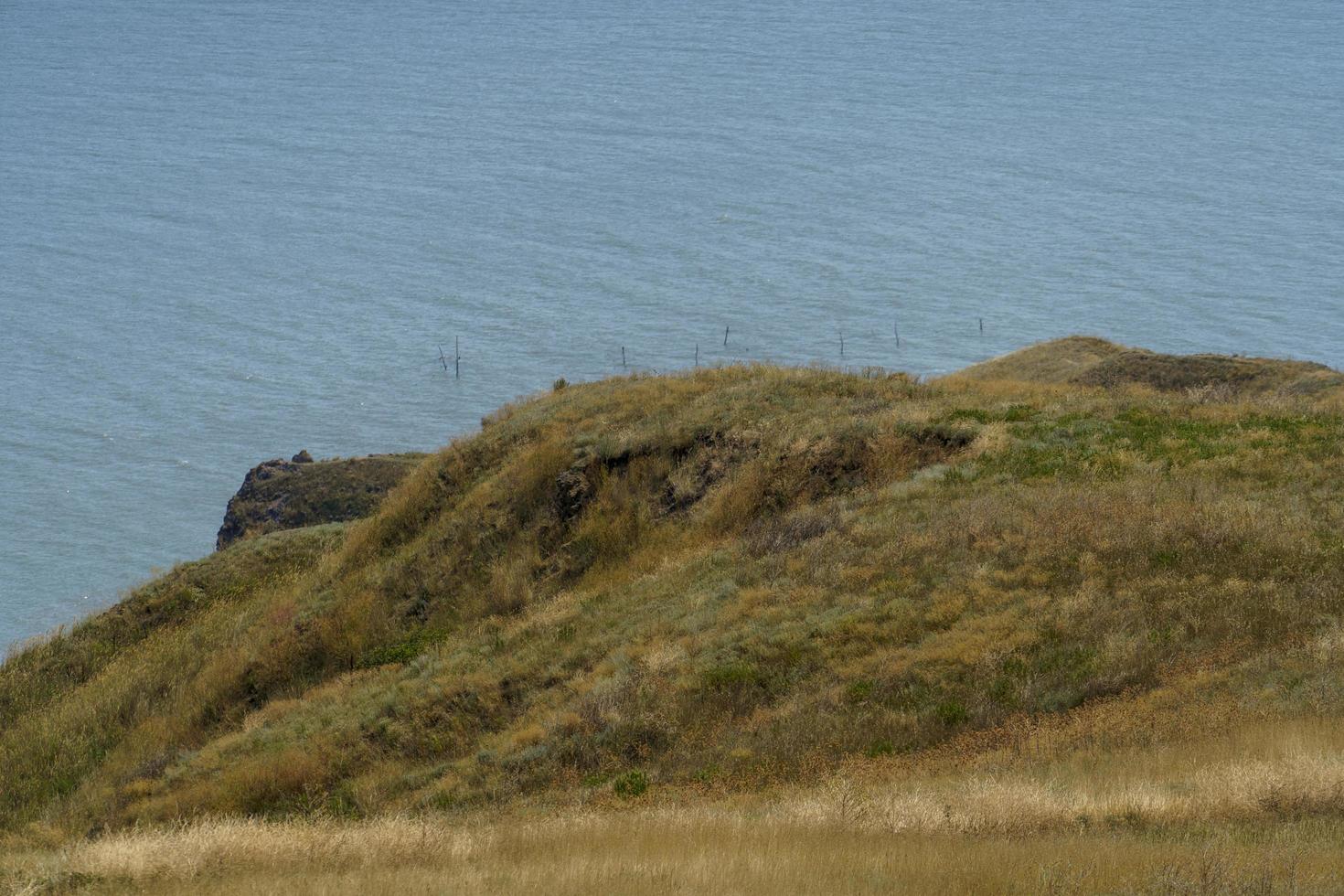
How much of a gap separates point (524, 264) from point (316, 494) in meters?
81.8

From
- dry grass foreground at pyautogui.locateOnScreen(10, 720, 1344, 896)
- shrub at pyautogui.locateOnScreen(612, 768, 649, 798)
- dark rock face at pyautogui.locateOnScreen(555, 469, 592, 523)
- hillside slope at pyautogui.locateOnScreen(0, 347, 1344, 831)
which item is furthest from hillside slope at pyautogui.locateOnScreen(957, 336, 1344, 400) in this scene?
dry grass foreground at pyautogui.locateOnScreen(10, 720, 1344, 896)

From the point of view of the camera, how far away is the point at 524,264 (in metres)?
138

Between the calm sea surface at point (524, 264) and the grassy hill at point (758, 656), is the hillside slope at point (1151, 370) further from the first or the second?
the calm sea surface at point (524, 264)

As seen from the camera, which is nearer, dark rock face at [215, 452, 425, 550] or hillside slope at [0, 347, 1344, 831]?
hillside slope at [0, 347, 1344, 831]

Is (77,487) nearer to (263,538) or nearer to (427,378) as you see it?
(427,378)

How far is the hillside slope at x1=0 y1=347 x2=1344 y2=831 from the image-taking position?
1680cm

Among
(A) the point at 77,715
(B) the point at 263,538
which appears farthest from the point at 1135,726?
(B) the point at 263,538

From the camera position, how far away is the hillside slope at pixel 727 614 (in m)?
16.8

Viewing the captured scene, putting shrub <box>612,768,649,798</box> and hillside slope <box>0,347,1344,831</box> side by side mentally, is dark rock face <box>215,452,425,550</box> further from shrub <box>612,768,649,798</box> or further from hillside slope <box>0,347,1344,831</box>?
shrub <box>612,768,649,798</box>

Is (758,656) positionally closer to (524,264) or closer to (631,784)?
(631,784)

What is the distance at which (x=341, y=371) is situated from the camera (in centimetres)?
11669

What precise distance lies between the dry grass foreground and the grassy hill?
0.21 feet

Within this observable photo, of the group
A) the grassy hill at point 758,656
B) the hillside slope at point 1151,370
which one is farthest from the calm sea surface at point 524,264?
the grassy hill at point 758,656

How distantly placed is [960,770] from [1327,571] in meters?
6.93
